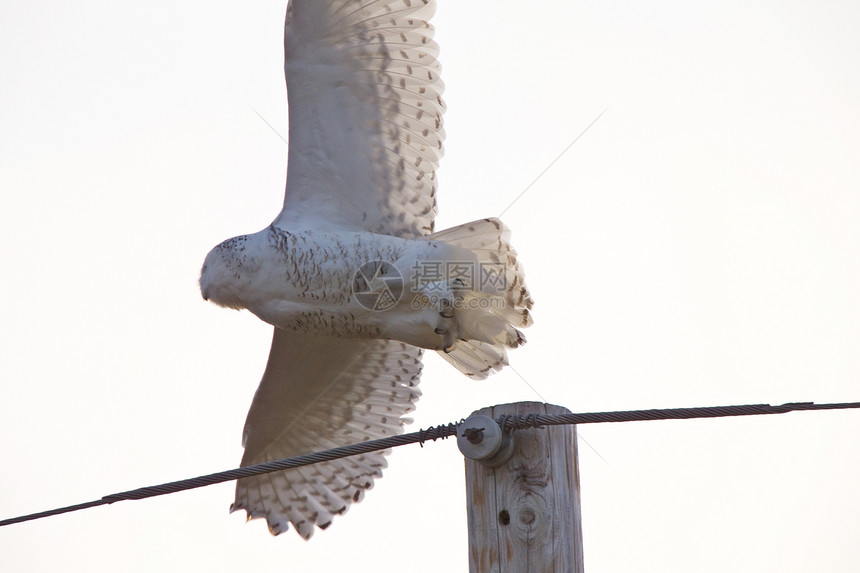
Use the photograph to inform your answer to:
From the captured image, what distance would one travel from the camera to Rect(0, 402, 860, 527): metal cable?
10.2ft

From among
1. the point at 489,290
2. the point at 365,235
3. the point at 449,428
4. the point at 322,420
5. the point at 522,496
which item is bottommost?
the point at 522,496

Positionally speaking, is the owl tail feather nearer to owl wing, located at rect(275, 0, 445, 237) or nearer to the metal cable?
owl wing, located at rect(275, 0, 445, 237)

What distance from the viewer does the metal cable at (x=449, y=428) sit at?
3105mm

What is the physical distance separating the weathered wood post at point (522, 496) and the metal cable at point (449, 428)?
58 mm

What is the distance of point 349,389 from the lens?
21.9 ft

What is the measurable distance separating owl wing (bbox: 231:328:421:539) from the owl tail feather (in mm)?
1090

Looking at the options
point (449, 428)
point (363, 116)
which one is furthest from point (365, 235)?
point (449, 428)

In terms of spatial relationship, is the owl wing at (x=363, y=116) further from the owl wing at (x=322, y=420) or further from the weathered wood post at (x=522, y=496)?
the weathered wood post at (x=522, y=496)

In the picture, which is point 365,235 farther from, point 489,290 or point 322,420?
point 322,420

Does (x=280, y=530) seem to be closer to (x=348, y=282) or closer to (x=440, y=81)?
(x=348, y=282)

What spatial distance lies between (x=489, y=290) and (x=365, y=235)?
0.65 meters

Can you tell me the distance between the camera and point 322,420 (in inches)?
265

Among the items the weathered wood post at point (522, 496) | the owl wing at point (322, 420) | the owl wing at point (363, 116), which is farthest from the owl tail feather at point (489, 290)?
the weathered wood post at point (522, 496)

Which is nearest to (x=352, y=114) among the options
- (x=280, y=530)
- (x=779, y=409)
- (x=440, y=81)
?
(x=440, y=81)
